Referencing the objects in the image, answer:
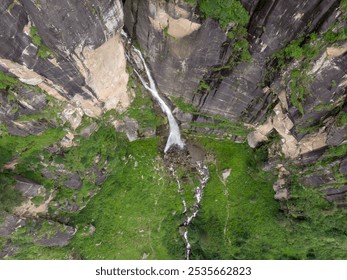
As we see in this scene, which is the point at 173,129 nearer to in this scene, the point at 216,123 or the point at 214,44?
the point at 216,123

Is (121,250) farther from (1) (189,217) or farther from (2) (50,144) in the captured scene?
(2) (50,144)

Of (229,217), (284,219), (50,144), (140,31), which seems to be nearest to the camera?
(140,31)

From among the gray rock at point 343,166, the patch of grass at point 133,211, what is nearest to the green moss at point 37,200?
the patch of grass at point 133,211

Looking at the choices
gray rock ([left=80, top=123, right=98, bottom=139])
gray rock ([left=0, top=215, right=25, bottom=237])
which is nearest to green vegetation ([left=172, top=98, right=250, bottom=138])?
gray rock ([left=80, top=123, right=98, bottom=139])

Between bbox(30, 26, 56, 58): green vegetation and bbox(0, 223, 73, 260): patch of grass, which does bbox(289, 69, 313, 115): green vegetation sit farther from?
bbox(0, 223, 73, 260): patch of grass

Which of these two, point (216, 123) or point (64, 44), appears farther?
point (216, 123)

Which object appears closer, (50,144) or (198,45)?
(198,45)

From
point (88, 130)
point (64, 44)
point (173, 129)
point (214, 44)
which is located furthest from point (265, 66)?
point (88, 130)

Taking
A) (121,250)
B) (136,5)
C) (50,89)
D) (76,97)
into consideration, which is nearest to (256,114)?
(136,5)
